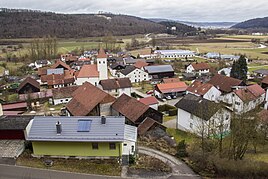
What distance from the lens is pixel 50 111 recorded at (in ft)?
133

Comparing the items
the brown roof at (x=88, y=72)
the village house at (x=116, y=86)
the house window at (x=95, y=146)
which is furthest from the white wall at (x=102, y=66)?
the house window at (x=95, y=146)

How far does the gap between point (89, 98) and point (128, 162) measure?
15.7m

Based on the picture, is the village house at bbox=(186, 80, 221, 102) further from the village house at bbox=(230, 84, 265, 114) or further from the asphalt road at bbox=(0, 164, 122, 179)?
the asphalt road at bbox=(0, 164, 122, 179)

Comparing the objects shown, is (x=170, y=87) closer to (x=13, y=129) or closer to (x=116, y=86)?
(x=116, y=86)

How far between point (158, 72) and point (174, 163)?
4616cm

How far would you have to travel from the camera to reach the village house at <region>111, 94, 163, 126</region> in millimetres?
29534

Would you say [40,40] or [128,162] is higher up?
[40,40]

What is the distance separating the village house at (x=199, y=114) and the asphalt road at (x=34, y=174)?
12969mm

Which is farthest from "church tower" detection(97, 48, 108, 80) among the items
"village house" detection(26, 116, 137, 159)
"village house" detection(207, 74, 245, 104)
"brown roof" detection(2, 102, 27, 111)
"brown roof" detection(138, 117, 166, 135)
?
"village house" detection(26, 116, 137, 159)

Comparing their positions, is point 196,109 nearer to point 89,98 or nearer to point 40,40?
point 89,98

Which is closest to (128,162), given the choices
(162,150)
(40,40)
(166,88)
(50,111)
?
(162,150)

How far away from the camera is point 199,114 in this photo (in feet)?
94.3

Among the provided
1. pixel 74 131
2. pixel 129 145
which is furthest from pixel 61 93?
pixel 129 145

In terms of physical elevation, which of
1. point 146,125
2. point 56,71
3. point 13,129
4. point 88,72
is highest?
point 13,129
